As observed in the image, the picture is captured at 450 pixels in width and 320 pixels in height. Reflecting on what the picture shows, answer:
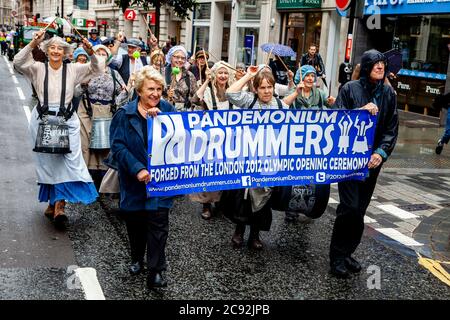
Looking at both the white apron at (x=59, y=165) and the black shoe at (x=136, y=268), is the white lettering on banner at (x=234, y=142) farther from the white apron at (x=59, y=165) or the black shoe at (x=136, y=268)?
the white apron at (x=59, y=165)

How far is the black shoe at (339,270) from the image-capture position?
507 centimetres

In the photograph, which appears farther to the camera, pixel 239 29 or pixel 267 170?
pixel 239 29

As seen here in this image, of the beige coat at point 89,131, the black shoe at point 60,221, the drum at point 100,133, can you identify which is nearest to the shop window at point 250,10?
the beige coat at point 89,131

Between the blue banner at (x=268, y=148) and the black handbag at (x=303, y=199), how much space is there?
1.39ft

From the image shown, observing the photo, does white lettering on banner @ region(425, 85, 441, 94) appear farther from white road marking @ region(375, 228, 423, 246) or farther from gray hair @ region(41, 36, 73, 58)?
gray hair @ region(41, 36, 73, 58)

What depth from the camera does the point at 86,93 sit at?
751 centimetres

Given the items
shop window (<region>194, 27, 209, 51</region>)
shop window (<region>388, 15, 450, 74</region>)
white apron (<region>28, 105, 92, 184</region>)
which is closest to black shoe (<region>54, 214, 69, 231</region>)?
white apron (<region>28, 105, 92, 184</region>)

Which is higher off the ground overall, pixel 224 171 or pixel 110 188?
pixel 224 171

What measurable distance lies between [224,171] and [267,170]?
41cm
